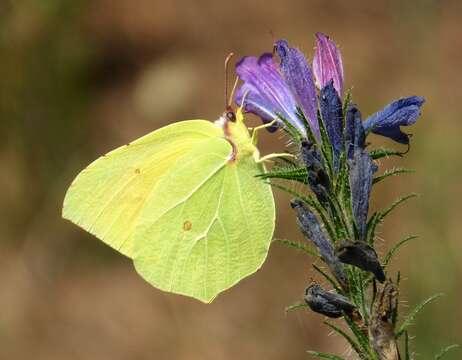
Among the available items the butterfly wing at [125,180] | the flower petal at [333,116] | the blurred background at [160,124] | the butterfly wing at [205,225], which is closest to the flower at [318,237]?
the flower petal at [333,116]

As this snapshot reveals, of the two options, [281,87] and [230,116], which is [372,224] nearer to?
[281,87]

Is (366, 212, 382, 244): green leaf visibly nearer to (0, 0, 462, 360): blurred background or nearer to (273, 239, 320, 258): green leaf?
(273, 239, 320, 258): green leaf

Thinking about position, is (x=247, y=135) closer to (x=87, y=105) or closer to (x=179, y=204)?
(x=179, y=204)

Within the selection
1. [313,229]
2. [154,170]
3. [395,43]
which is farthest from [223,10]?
[313,229]

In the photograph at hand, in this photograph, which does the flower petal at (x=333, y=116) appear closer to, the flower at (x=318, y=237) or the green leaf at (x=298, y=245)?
the flower at (x=318, y=237)

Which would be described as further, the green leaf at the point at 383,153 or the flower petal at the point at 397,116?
the flower petal at the point at 397,116

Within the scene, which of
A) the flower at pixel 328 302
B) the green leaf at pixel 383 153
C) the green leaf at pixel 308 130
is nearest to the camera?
the flower at pixel 328 302

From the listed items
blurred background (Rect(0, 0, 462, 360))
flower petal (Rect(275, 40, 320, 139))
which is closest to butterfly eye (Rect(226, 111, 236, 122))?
flower petal (Rect(275, 40, 320, 139))
